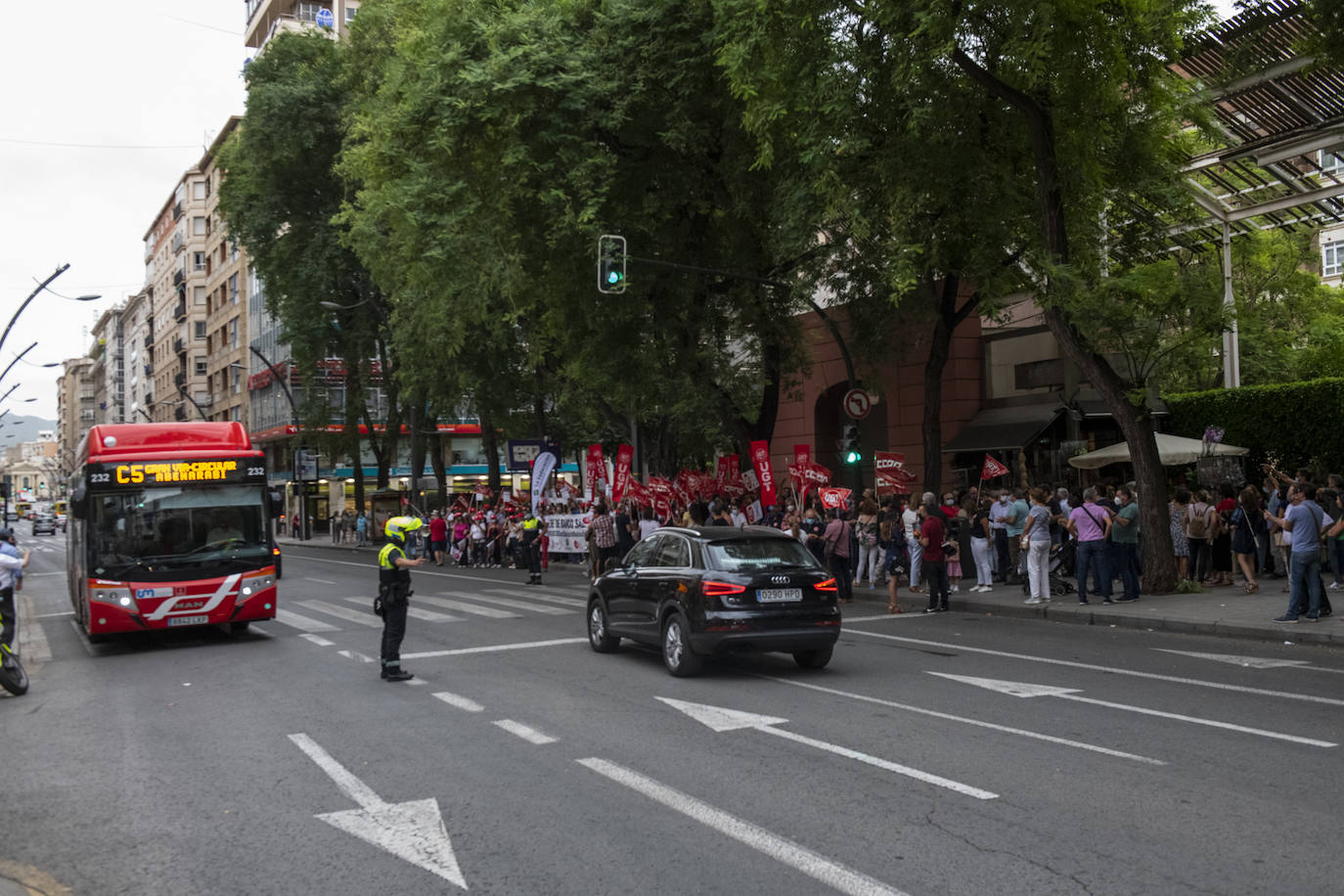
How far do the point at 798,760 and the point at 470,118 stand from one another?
52.6 feet

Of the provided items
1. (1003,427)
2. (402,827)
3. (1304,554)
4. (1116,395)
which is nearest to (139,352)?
(1003,427)

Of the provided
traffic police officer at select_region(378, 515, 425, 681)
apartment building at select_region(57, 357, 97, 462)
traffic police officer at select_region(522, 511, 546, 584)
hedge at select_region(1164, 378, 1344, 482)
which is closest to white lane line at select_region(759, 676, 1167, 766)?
traffic police officer at select_region(378, 515, 425, 681)

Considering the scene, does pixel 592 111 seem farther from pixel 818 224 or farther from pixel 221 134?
pixel 221 134

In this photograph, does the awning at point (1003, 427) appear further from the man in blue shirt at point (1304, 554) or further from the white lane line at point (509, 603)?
the man in blue shirt at point (1304, 554)

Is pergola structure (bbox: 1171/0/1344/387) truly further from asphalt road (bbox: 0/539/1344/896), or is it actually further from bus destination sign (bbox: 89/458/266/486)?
bus destination sign (bbox: 89/458/266/486)

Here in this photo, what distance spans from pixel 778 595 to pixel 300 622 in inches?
379

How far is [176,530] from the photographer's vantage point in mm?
14867

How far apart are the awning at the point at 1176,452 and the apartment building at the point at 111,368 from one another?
433 ft

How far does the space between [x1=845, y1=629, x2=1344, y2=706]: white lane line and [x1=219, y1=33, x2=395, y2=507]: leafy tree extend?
27.7 meters

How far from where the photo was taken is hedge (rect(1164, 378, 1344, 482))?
2314 centimetres

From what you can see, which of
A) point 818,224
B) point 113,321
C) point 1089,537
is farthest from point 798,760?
point 113,321

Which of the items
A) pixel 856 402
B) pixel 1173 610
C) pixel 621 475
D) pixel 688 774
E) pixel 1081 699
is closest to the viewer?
pixel 688 774

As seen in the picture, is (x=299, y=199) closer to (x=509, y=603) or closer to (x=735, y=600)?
(x=509, y=603)

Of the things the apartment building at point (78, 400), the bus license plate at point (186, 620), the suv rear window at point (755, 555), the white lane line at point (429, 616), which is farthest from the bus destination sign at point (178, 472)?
the apartment building at point (78, 400)
